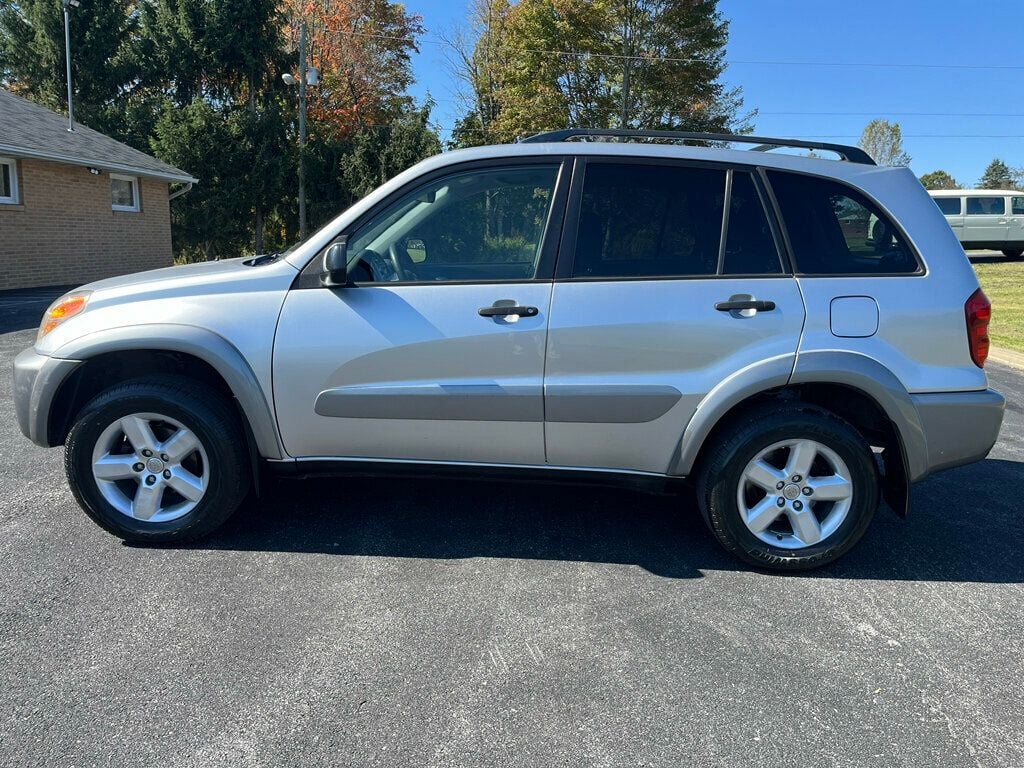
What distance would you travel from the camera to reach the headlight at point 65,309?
354 centimetres

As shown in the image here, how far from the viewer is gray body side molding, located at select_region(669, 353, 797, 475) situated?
3254 millimetres

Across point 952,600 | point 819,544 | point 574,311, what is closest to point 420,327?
point 574,311

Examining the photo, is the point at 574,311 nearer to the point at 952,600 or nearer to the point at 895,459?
the point at 895,459

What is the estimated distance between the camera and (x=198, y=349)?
11.0 feet

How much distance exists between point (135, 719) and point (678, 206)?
294 centimetres

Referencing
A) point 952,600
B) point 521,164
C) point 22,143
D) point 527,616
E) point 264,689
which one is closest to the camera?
point 264,689

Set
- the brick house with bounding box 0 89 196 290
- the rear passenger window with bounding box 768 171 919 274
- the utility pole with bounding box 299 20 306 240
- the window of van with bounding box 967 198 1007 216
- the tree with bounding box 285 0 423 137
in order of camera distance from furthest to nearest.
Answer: the tree with bounding box 285 0 423 137 → the utility pole with bounding box 299 20 306 240 → the window of van with bounding box 967 198 1007 216 → the brick house with bounding box 0 89 196 290 → the rear passenger window with bounding box 768 171 919 274

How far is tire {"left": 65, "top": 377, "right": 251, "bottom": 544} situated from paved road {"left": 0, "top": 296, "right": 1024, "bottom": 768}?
14 cm

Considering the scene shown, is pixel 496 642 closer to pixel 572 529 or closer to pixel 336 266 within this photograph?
pixel 572 529

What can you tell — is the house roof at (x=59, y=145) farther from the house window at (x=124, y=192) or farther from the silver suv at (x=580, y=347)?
the silver suv at (x=580, y=347)

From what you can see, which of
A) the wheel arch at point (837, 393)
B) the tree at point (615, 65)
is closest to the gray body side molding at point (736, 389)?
the wheel arch at point (837, 393)

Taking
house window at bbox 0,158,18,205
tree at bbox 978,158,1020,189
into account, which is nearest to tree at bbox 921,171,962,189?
tree at bbox 978,158,1020,189

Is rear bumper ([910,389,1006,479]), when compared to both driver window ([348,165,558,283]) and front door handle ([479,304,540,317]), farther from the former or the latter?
driver window ([348,165,558,283])

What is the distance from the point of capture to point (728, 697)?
8.32 ft
